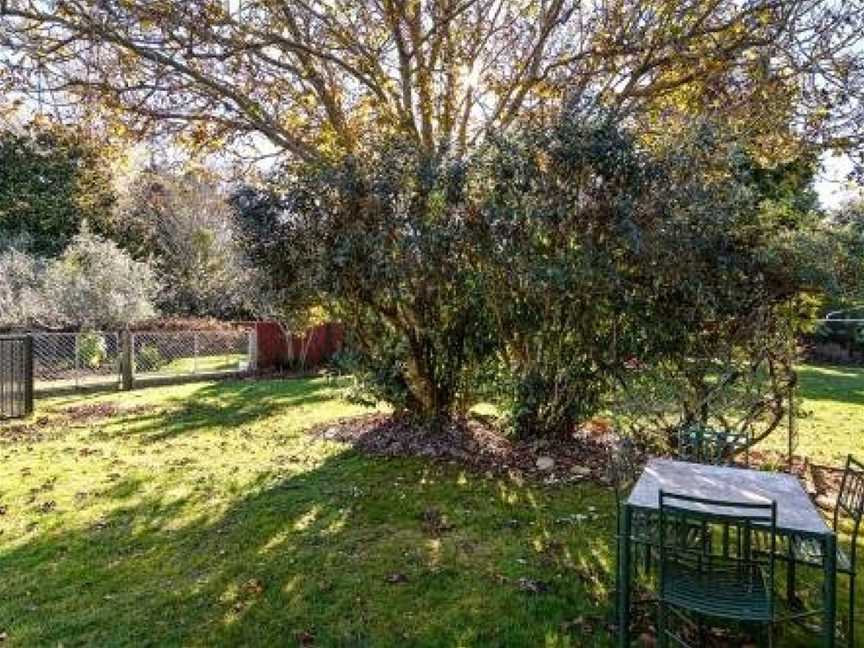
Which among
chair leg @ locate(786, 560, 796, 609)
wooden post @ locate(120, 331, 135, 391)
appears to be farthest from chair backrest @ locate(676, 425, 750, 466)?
wooden post @ locate(120, 331, 135, 391)

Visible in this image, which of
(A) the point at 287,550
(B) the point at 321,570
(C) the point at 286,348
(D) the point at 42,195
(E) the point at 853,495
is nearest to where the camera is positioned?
(E) the point at 853,495

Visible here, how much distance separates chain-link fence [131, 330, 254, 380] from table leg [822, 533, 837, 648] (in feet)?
44.1

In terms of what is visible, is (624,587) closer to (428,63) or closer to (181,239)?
(428,63)

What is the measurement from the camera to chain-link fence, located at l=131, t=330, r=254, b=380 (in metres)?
14.7

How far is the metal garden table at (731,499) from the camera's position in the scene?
2955 mm

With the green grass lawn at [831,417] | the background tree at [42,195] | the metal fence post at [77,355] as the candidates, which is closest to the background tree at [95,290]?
the metal fence post at [77,355]

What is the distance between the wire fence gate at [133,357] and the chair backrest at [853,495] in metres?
12.2

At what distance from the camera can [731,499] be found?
345cm

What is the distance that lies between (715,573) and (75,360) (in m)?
13.1

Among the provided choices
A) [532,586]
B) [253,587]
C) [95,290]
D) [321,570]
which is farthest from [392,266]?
[95,290]

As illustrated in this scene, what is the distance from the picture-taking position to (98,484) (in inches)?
262

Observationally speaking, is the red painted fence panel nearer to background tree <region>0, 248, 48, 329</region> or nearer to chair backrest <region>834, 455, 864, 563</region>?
background tree <region>0, 248, 48, 329</region>

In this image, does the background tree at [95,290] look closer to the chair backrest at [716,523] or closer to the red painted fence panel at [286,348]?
the red painted fence panel at [286,348]

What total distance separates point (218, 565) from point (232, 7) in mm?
6106
